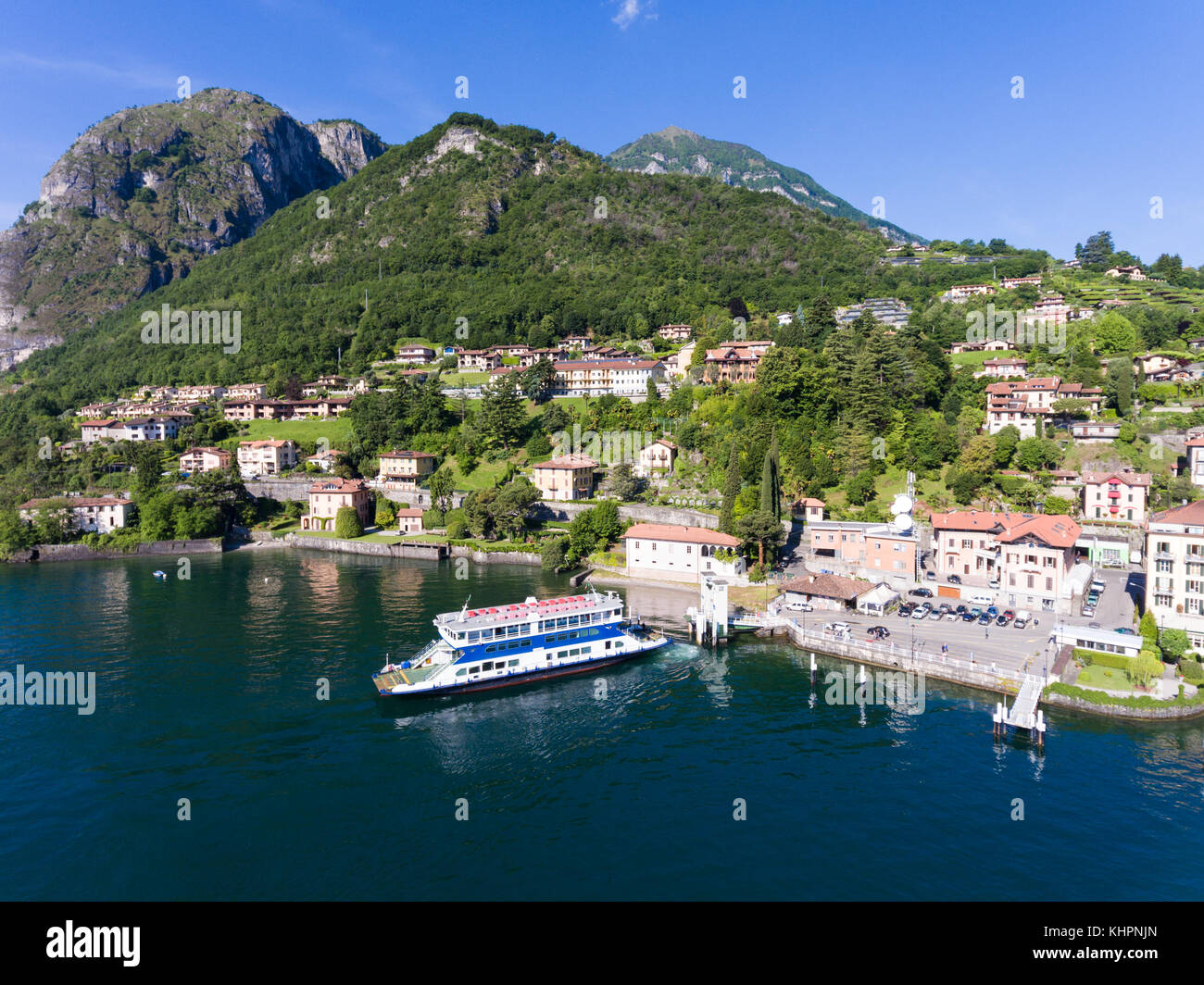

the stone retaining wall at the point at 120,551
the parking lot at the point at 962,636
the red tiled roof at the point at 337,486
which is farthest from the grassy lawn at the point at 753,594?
the stone retaining wall at the point at 120,551

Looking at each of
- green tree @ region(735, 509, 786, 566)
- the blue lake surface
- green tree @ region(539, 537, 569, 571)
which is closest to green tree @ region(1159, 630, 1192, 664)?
the blue lake surface

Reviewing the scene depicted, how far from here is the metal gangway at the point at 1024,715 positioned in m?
31.6

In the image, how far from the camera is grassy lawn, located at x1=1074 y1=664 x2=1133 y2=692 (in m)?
35.5

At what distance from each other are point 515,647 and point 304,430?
83.0 metres

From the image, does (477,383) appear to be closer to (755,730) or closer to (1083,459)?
(1083,459)

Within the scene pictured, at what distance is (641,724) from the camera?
1358 inches

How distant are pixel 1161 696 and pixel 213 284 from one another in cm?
20885

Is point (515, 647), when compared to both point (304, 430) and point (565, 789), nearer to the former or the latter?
point (565, 789)

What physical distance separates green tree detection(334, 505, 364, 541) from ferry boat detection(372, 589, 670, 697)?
136ft

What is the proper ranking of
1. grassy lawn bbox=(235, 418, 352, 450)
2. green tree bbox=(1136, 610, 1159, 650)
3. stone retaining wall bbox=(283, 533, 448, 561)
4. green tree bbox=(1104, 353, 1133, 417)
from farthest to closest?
grassy lawn bbox=(235, 418, 352, 450) → green tree bbox=(1104, 353, 1133, 417) → stone retaining wall bbox=(283, 533, 448, 561) → green tree bbox=(1136, 610, 1159, 650)

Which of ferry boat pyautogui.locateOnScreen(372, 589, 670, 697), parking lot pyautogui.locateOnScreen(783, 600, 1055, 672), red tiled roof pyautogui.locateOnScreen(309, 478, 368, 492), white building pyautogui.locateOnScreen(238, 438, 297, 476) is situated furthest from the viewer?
white building pyautogui.locateOnScreen(238, 438, 297, 476)

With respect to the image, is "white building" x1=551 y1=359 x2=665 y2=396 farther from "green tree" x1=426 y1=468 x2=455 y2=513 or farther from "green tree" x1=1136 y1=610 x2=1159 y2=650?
"green tree" x1=1136 y1=610 x2=1159 y2=650
